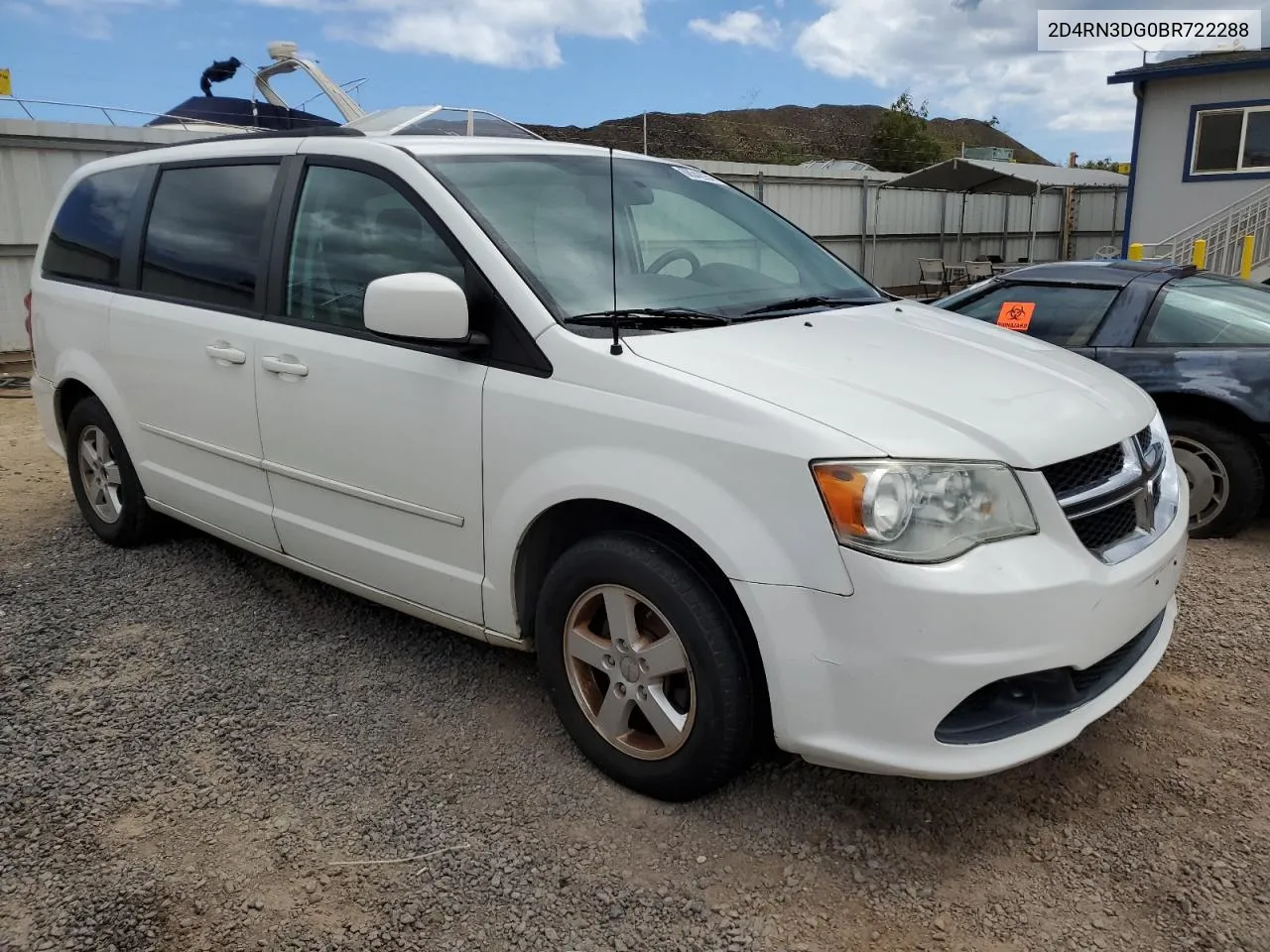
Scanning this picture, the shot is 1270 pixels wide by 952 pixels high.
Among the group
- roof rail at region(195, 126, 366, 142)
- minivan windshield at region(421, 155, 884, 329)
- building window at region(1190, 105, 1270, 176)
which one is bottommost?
minivan windshield at region(421, 155, 884, 329)

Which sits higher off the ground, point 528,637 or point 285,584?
point 528,637

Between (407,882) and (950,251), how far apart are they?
65.0ft

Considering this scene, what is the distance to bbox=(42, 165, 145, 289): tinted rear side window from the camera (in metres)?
4.34

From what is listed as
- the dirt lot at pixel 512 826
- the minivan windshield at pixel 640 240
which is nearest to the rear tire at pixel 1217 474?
the dirt lot at pixel 512 826

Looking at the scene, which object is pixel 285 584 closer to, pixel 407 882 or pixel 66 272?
pixel 66 272

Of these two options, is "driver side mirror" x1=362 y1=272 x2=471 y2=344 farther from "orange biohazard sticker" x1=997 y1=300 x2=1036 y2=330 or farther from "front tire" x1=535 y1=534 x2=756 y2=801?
"orange biohazard sticker" x1=997 y1=300 x2=1036 y2=330

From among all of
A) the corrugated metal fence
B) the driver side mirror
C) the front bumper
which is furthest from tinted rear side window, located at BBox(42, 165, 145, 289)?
the front bumper

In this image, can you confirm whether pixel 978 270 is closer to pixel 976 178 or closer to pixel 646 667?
pixel 976 178

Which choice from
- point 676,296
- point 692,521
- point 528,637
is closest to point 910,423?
point 692,521

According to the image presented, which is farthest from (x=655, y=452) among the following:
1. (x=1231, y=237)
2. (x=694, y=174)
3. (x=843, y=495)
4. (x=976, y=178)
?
(x=976, y=178)

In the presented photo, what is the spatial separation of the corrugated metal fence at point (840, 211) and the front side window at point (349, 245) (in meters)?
3.22

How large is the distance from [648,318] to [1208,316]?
3.72 metres

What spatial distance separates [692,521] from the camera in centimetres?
239

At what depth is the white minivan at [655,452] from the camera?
2.25 meters
